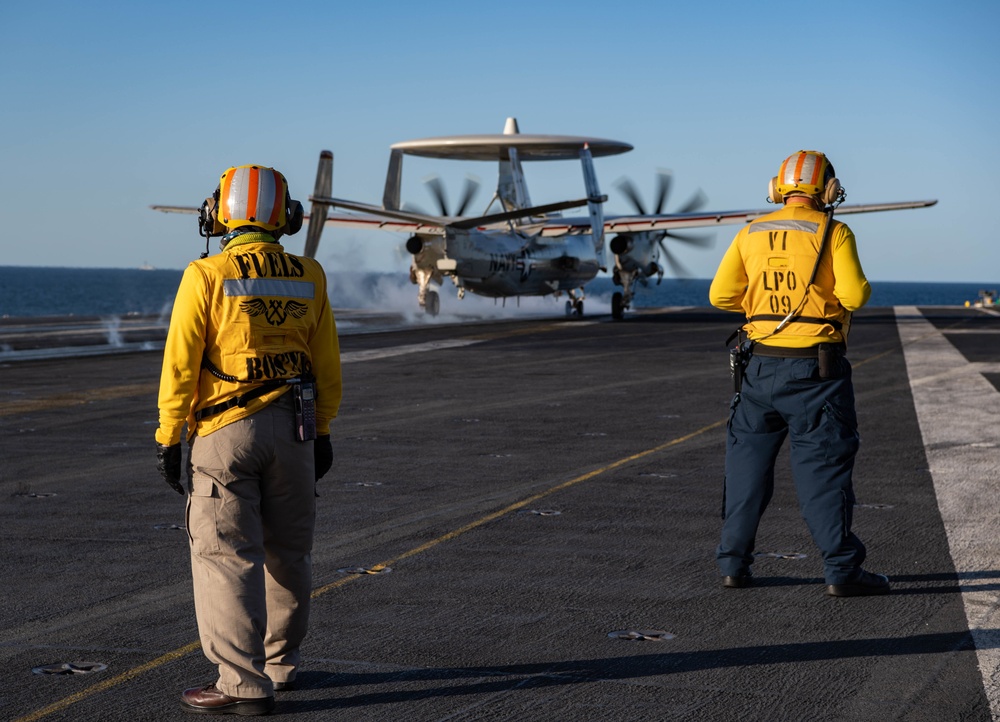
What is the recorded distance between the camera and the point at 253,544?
4543 millimetres

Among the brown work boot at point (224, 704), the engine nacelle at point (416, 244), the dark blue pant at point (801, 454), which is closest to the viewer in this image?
the brown work boot at point (224, 704)

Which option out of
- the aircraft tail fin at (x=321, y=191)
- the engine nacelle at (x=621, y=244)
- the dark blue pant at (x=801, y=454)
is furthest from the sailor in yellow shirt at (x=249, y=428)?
the engine nacelle at (x=621, y=244)

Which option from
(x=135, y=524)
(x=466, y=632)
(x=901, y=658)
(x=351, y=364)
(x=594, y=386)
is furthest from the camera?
(x=351, y=364)

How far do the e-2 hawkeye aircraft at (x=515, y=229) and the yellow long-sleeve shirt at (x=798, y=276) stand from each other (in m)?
27.5

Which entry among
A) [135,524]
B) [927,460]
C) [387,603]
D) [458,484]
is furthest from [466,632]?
[927,460]

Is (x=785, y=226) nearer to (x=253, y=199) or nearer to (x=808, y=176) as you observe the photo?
(x=808, y=176)

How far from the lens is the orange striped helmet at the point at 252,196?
187 inches

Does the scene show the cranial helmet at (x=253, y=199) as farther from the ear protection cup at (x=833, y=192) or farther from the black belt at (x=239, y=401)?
the ear protection cup at (x=833, y=192)

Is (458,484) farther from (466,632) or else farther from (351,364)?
(351,364)

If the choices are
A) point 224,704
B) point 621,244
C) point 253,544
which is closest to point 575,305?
point 621,244

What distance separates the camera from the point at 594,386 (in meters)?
18.5

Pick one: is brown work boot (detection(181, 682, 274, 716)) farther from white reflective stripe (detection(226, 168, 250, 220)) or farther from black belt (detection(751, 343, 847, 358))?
black belt (detection(751, 343, 847, 358))

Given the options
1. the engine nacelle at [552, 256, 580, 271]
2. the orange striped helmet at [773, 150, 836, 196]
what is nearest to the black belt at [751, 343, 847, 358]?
the orange striped helmet at [773, 150, 836, 196]

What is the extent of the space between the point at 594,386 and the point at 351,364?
6352mm
